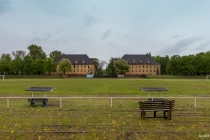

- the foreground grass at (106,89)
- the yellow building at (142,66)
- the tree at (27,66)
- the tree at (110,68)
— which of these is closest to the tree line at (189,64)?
the yellow building at (142,66)

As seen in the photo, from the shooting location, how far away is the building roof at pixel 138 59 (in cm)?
11569

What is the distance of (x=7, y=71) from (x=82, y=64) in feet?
140

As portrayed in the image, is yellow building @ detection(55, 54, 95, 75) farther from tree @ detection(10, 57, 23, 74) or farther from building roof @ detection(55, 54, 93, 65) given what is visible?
tree @ detection(10, 57, 23, 74)

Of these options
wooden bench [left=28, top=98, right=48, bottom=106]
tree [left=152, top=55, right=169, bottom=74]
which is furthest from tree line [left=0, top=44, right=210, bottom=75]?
wooden bench [left=28, top=98, right=48, bottom=106]

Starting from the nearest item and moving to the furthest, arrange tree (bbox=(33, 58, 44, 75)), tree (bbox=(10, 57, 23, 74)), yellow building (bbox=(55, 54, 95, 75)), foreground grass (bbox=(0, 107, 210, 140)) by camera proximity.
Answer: foreground grass (bbox=(0, 107, 210, 140))
tree (bbox=(10, 57, 23, 74))
tree (bbox=(33, 58, 44, 75))
yellow building (bbox=(55, 54, 95, 75))

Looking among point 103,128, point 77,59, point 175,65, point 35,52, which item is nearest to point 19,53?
point 35,52

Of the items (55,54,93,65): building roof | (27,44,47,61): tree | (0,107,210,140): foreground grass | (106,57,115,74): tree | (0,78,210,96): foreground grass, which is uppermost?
(27,44,47,61): tree

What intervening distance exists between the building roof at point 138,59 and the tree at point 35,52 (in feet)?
173

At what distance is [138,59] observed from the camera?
118 m

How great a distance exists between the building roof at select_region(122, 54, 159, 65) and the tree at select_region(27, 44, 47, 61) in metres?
52.7

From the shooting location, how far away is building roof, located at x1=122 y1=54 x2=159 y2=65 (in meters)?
116

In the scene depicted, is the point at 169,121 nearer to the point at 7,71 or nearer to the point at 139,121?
the point at 139,121

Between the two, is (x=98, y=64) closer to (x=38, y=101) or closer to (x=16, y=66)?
(x=16, y=66)

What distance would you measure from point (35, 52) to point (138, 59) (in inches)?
2529
